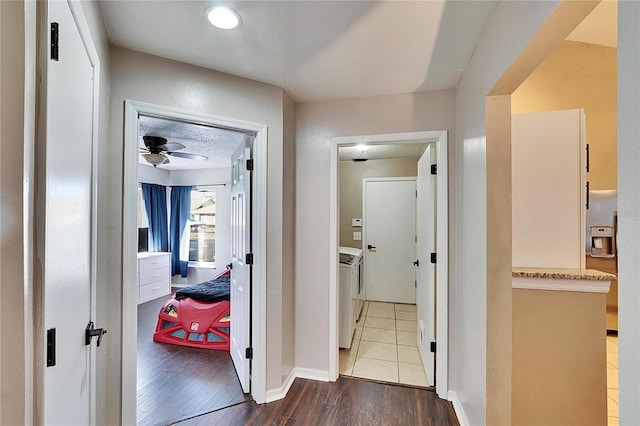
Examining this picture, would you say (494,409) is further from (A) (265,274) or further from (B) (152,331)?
(B) (152,331)

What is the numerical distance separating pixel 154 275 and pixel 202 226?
1.23m

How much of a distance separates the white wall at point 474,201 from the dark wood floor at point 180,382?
5.18 ft

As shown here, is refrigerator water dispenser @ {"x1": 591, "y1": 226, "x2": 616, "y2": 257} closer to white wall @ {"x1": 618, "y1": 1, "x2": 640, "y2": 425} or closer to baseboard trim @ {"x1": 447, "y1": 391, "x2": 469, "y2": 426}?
baseboard trim @ {"x1": 447, "y1": 391, "x2": 469, "y2": 426}

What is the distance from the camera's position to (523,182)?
1636mm

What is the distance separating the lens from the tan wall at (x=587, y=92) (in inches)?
93.7

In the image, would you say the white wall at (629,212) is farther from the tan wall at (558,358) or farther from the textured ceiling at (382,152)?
the textured ceiling at (382,152)

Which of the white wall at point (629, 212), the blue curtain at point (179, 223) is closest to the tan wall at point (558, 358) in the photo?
the white wall at point (629, 212)

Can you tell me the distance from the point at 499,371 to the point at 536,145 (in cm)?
126

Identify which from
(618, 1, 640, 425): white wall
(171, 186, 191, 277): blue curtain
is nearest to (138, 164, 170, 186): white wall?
(171, 186, 191, 277): blue curtain

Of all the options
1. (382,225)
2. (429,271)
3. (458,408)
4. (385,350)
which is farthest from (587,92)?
(385,350)

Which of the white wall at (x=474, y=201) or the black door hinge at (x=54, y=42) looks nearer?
the black door hinge at (x=54, y=42)

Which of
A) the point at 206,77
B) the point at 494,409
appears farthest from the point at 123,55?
the point at 494,409

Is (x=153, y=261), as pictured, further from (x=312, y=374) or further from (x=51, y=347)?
(x=51, y=347)

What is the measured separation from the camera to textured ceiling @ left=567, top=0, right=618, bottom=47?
2.28 m
